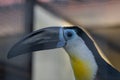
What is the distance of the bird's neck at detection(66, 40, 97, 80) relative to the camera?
4.62ft

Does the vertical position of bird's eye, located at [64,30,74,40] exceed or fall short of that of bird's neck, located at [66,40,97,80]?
it exceeds it

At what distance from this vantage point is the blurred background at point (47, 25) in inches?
55.7

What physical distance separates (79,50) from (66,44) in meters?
0.04

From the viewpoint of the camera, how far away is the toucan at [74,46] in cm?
140

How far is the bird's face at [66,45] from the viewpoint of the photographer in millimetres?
1402

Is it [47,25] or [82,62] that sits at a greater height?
[47,25]

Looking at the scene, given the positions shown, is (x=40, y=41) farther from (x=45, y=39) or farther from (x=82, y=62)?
(x=82, y=62)

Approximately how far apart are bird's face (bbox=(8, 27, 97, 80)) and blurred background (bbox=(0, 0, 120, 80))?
0.02m

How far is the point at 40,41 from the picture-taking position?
1.40m

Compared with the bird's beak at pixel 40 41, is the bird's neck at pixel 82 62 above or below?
below

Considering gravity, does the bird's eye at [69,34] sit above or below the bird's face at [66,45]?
above

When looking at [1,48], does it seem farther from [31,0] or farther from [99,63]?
[99,63]

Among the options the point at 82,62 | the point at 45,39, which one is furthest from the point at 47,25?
the point at 82,62

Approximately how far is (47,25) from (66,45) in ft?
0.26
